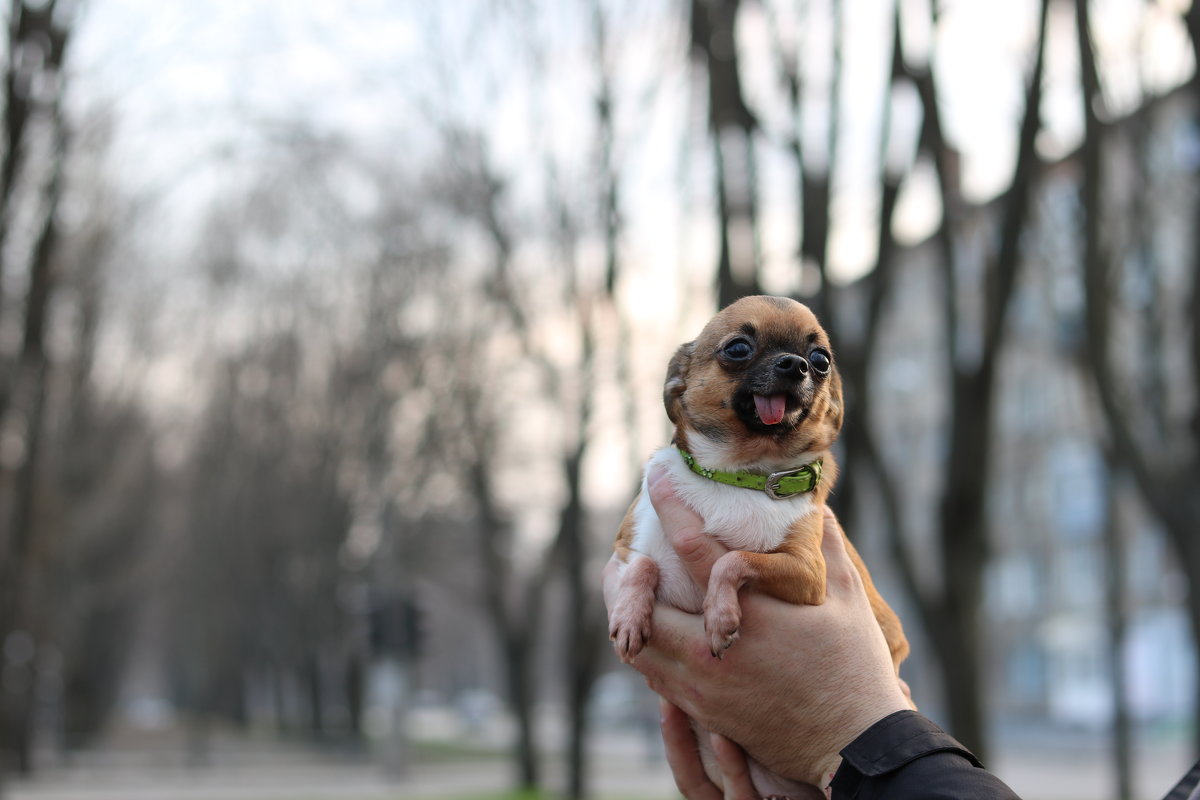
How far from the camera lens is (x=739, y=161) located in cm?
972

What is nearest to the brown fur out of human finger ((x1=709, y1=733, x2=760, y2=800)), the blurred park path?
human finger ((x1=709, y1=733, x2=760, y2=800))

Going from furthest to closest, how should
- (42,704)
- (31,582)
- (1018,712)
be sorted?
1. (1018,712)
2. (42,704)
3. (31,582)

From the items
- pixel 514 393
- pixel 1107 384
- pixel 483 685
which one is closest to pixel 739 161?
pixel 1107 384

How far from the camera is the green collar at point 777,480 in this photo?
294 centimetres

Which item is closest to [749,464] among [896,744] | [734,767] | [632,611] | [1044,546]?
[632,611]

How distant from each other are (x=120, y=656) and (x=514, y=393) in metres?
30.1

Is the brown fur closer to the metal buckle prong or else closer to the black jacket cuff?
the metal buckle prong

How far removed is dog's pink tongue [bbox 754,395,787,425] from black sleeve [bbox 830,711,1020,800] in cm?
71

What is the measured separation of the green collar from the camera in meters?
2.94

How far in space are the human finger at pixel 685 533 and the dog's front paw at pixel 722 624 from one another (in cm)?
20

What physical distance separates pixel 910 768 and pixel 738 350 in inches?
40.1

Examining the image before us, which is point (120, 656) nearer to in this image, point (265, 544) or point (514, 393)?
point (265, 544)

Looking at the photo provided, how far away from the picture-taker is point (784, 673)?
2625mm

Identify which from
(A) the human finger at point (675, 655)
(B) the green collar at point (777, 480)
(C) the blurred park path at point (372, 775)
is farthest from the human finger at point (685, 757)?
(C) the blurred park path at point (372, 775)
